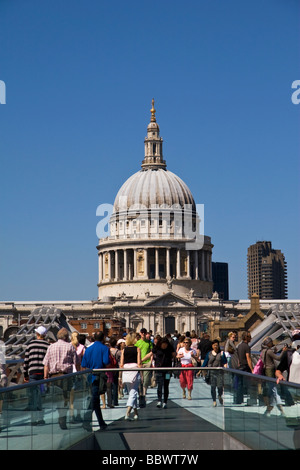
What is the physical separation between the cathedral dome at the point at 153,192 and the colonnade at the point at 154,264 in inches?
336

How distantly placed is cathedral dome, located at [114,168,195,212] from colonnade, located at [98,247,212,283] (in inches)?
336

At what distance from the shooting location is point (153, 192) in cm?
18000

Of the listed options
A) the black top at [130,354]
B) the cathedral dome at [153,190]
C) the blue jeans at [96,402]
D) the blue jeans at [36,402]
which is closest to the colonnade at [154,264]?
the cathedral dome at [153,190]

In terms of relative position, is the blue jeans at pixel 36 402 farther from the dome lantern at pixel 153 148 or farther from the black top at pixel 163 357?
the dome lantern at pixel 153 148

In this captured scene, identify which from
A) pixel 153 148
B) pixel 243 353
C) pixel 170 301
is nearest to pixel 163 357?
pixel 243 353

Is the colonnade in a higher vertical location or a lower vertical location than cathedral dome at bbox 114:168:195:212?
lower

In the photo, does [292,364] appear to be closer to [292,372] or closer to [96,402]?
[292,372]

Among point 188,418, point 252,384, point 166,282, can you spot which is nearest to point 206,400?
point 188,418

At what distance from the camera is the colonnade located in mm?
173875

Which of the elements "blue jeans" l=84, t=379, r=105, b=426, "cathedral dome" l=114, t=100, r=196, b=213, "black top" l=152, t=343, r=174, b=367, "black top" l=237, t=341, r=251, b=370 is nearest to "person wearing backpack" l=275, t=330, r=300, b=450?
"blue jeans" l=84, t=379, r=105, b=426

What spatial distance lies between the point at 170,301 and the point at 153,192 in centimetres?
2467

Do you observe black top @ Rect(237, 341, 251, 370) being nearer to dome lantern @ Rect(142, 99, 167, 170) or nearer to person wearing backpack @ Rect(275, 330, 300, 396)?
person wearing backpack @ Rect(275, 330, 300, 396)

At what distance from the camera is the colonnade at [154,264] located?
174 metres
